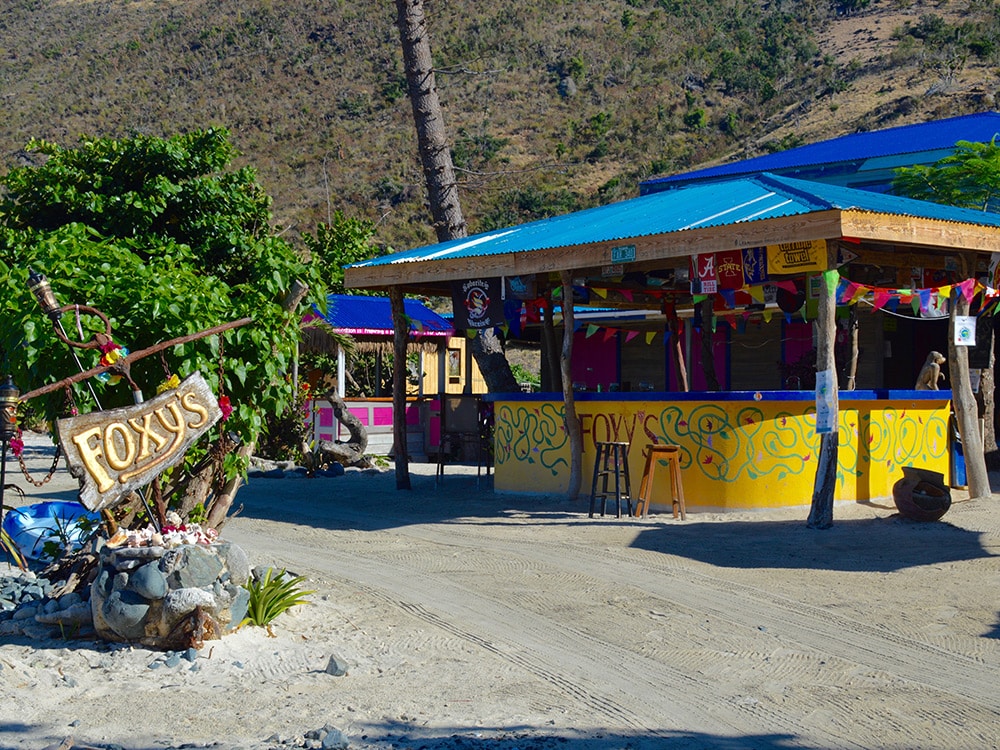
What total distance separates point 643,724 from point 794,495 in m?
7.34

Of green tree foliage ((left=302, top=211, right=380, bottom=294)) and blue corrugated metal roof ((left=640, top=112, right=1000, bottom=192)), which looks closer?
green tree foliage ((left=302, top=211, right=380, bottom=294))

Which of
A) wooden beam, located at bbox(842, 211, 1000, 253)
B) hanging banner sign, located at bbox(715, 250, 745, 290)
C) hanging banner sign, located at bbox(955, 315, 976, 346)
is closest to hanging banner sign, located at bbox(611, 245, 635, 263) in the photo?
hanging banner sign, located at bbox(715, 250, 745, 290)

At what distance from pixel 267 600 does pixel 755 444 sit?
6667mm

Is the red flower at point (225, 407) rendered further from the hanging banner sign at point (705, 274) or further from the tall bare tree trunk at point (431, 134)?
the tall bare tree trunk at point (431, 134)

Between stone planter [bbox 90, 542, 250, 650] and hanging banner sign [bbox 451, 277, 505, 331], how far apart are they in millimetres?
7322

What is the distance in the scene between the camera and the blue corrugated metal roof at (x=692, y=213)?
445 inches

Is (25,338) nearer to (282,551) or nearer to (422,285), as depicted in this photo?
(282,551)

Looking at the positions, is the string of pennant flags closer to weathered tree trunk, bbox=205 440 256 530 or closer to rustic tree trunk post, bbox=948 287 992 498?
rustic tree trunk post, bbox=948 287 992 498

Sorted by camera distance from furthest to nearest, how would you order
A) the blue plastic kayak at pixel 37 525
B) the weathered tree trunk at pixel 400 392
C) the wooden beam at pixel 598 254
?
the weathered tree trunk at pixel 400 392 < the wooden beam at pixel 598 254 < the blue plastic kayak at pixel 37 525

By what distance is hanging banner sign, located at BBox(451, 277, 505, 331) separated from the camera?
45.4ft

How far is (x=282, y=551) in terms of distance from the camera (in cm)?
1041

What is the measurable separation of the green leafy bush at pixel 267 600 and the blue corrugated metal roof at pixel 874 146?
57.0 feet

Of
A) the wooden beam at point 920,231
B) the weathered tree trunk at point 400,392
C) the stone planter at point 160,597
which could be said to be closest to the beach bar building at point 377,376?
the weathered tree trunk at point 400,392

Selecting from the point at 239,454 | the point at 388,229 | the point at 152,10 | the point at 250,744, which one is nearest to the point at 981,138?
the point at 239,454
